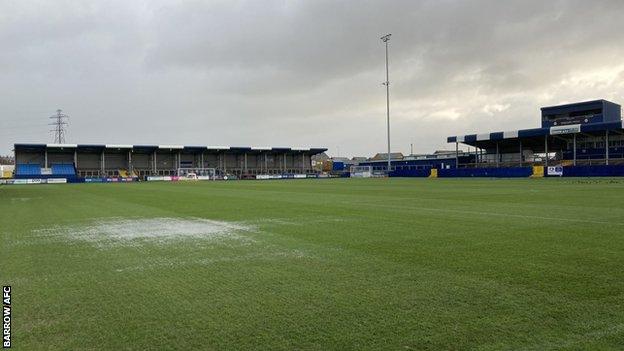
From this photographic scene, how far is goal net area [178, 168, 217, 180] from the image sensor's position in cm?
9081

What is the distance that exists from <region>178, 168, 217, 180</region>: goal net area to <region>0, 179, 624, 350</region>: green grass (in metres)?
82.6

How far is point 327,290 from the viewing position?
5199 millimetres

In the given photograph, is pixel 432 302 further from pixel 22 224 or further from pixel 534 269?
pixel 22 224

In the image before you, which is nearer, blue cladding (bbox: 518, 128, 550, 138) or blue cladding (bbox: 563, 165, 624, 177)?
blue cladding (bbox: 563, 165, 624, 177)

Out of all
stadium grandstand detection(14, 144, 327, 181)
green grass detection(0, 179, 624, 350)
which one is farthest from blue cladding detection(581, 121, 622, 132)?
stadium grandstand detection(14, 144, 327, 181)

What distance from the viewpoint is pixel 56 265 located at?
22.7ft

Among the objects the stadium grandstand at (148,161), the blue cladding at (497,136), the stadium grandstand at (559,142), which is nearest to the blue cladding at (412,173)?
the stadium grandstand at (559,142)

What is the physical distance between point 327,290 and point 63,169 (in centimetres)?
9058

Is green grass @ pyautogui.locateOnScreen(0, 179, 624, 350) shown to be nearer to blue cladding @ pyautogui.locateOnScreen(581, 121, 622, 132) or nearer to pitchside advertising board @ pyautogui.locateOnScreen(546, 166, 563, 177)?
pitchside advertising board @ pyautogui.locateOnScreen(546, 166, 563, 177)

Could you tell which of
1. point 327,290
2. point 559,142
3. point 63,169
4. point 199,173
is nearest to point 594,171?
point 559,142

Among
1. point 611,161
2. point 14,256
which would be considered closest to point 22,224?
point 14,256

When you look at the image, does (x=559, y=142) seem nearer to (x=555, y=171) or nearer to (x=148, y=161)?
(x=555, y=171)

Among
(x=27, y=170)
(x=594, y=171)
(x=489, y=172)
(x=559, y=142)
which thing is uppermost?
(x=559, y=142)

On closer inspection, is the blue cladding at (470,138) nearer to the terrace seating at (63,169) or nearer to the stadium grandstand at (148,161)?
the stadium grandstand at (148,161)
